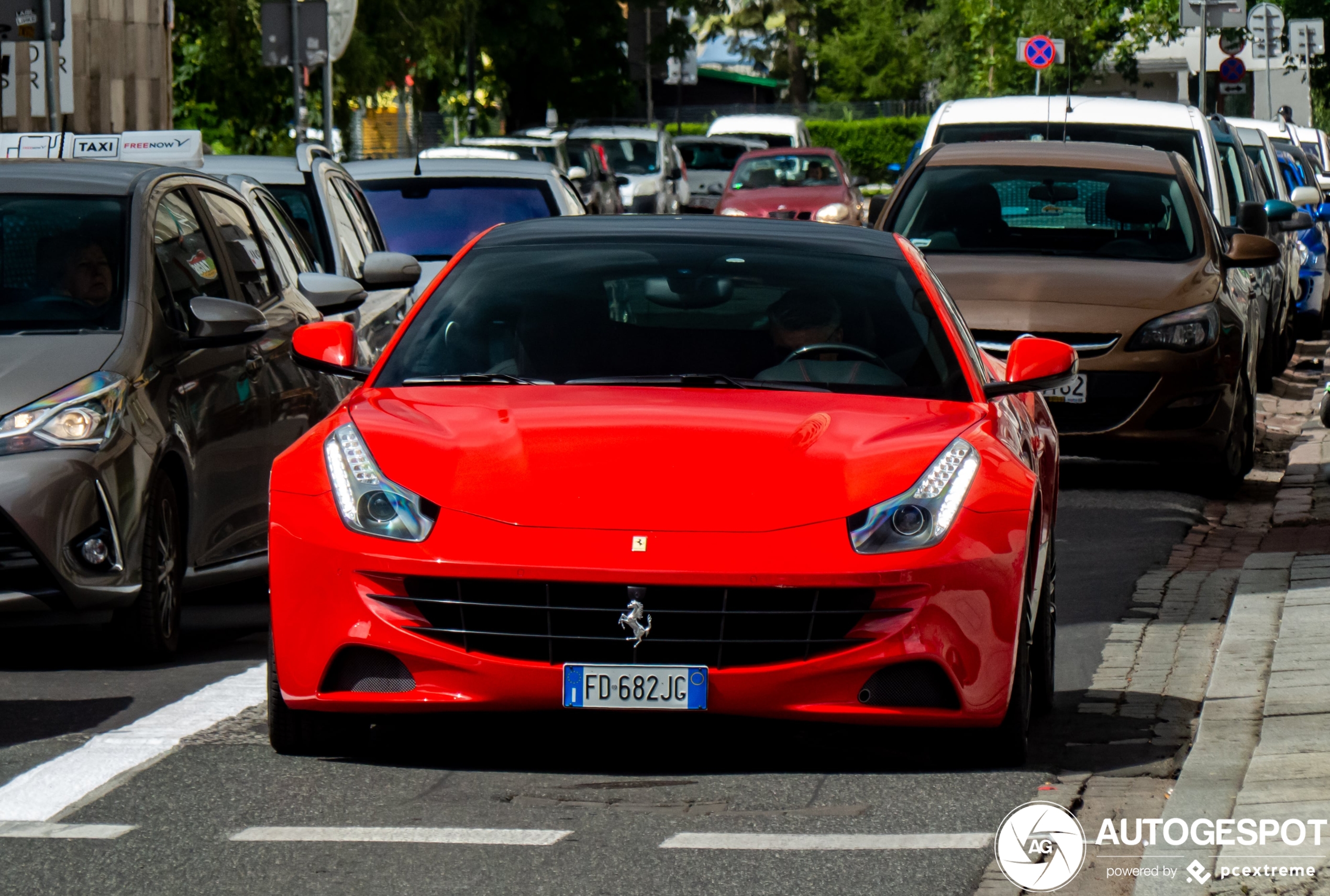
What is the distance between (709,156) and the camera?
5153 cm

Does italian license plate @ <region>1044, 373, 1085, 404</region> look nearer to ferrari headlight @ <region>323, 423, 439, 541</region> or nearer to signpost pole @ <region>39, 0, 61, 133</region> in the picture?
signpost pole @ <region>39, 0, 61, 133</region>

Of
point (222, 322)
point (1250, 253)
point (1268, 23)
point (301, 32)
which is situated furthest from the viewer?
point (1268, 23)

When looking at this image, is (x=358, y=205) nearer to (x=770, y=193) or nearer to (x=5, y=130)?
(x=5, y=130)

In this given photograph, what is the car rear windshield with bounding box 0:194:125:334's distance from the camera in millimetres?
8391

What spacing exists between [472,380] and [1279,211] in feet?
37.0

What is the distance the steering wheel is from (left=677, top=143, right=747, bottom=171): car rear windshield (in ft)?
146

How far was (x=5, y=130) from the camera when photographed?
23.3m

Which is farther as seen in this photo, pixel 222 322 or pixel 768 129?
pixel 768 129

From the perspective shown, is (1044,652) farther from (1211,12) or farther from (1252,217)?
(1211,12)

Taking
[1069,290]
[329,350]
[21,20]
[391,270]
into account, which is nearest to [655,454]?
[329,350]

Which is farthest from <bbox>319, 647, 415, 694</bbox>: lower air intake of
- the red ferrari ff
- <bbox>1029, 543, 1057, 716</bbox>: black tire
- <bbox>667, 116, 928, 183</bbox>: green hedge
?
<bbox>667, 116, 928, 183</bbox>: green hedge

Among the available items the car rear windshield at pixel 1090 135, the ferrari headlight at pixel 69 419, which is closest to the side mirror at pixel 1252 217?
the car rear windshield at pixel 1090 135

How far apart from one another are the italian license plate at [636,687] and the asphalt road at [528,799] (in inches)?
2.9

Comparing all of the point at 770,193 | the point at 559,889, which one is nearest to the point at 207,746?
the point at 559,889
